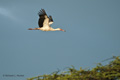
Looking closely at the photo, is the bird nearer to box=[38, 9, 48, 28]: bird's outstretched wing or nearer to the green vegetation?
box=[38, 9, 48, 28]: bird's outstretched wing

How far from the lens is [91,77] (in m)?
3.18

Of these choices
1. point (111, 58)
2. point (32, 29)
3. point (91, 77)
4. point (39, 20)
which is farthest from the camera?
point (32, 29)

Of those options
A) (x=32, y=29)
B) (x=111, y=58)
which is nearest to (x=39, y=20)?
(x=32, y=29)

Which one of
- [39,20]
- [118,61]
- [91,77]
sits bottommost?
[91,77]

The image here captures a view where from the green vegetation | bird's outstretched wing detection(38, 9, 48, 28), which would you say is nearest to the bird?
bird's outstretched wing detection(38, 9, 48, 28)

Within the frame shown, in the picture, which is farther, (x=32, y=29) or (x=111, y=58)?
(x=32, y=29)

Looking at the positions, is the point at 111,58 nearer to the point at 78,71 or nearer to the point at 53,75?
the point at 78,71

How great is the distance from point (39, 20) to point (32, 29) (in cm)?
404

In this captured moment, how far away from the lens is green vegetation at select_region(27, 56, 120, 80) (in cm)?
319

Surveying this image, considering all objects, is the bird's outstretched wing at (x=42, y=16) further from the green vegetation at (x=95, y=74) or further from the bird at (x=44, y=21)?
the green vegetation at (x=95, y=74)

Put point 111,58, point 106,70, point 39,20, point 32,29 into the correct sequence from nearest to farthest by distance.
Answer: point 106,70 → point 111,58 → point 39,20 → point 32,29

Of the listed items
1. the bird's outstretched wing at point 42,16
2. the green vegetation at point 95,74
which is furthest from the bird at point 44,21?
the green vegetation at point 95,74

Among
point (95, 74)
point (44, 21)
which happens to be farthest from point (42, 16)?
point (95, 74)

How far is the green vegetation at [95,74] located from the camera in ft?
10.5
